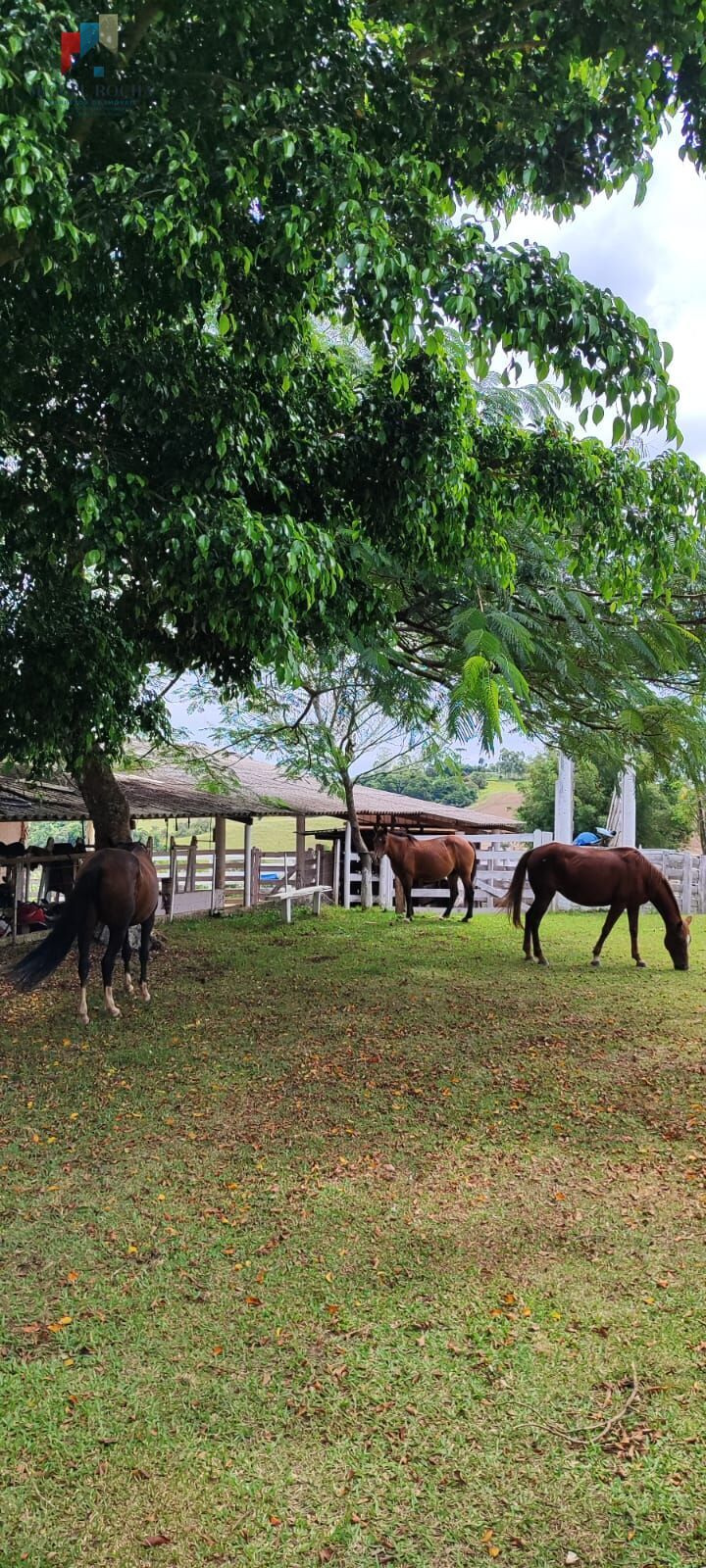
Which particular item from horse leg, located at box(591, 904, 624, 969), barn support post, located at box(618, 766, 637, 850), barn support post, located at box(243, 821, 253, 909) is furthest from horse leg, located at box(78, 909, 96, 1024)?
barn support post, located at box(618, 766, 637, 850)

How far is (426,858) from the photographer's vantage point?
612 inches

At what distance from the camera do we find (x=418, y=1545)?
7.79 feet

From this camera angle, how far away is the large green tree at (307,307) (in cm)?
446

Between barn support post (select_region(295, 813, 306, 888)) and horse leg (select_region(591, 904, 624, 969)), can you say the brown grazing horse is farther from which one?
horse leg (select_region(591, 904, 624, 969))

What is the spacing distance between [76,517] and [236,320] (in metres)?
1.53

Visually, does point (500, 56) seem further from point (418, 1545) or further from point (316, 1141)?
point (418, 1545)

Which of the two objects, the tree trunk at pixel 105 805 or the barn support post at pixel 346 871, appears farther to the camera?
the barn support post at pixel 346 871

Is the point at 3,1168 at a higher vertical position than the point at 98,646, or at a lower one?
lower

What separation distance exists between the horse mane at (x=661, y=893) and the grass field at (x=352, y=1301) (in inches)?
148

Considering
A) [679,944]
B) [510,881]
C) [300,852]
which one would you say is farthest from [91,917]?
[300,852]

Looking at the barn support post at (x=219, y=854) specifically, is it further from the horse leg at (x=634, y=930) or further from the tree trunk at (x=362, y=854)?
the horse leg at (x=634, y=930)

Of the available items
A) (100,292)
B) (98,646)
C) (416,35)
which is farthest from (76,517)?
(416,35)

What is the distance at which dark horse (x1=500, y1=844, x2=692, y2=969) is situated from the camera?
446 inches

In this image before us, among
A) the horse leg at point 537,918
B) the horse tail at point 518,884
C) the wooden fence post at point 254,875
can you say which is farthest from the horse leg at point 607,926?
the wooden fence post at point 254,875
